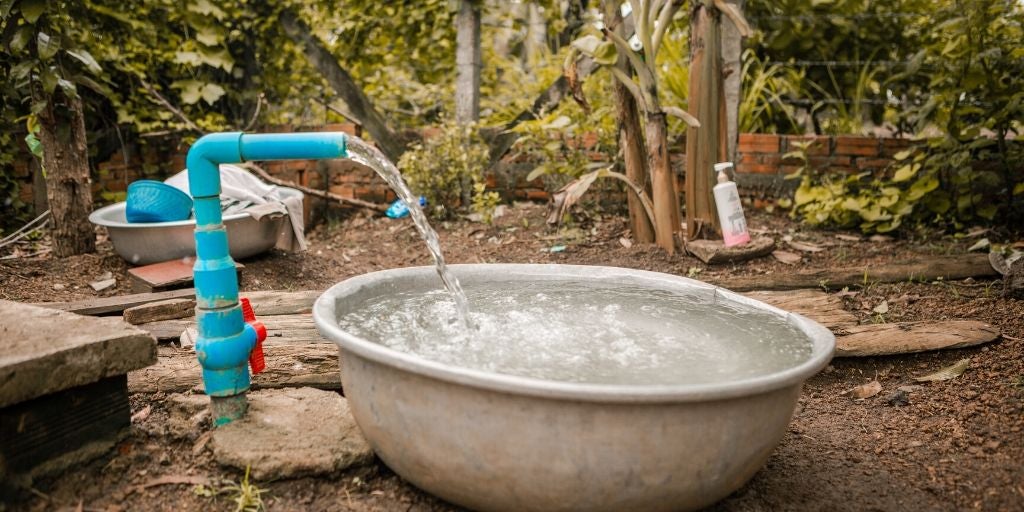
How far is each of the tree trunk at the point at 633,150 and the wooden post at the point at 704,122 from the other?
0.75ft

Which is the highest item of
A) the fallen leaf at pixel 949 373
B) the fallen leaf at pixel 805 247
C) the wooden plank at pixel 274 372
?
the fallen leaf at pixel 805 247

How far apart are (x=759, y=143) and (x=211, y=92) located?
3.81m

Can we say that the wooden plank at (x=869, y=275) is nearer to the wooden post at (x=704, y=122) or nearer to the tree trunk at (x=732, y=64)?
the wooden post at (x=704, y=122)

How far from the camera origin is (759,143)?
4.60m

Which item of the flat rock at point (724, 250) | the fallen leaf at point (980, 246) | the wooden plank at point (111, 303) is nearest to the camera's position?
the wooden plank at point (111, 303)

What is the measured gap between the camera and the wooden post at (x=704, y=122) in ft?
11.2

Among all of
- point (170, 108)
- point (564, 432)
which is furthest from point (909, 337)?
point (170, 108)

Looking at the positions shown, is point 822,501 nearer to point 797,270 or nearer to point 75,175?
point 797,270

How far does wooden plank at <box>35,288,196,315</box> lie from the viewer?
2.68 m

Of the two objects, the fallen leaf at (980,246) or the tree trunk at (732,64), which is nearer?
the fallen leaf at (980,246)

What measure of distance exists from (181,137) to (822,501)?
16.5 feet

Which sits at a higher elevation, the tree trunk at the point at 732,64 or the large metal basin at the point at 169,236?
the tree trunk at the point at 732,64

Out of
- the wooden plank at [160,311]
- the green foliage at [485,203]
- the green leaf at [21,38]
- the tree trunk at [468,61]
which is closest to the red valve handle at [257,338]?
the wooden plank at [160,311]

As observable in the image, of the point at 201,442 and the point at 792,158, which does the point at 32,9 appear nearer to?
the point at 201,442
